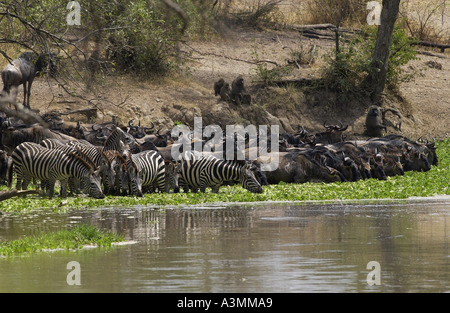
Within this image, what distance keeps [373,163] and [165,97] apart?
13.7 metres

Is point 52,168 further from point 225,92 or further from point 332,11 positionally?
point 332,11

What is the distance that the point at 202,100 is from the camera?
34531mm

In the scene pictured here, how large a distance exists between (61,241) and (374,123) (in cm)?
2508

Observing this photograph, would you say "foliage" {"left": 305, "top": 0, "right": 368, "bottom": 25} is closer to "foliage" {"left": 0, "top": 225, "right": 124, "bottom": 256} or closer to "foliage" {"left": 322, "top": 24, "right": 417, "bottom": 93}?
"foliage" {"left": 322, "top": 24, "right": 417, "bottom": 93}

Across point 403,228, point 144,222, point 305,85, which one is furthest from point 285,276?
point 305,85

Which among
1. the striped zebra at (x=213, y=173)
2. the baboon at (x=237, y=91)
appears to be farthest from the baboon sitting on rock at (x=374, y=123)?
the striped zebra at (x=213, y=173)

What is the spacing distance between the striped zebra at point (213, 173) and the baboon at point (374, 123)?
16.6 meters

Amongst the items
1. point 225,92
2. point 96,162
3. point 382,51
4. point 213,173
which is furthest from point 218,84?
point 213,173

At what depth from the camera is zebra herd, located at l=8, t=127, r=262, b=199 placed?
17.2 meters

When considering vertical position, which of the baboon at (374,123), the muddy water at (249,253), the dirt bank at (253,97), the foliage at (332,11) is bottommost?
the muddy water at (249,253)

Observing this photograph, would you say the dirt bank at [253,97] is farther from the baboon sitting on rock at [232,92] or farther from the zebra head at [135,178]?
the zebra head at [135,178]

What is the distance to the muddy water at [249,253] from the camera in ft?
26.2

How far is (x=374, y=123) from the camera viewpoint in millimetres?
34000

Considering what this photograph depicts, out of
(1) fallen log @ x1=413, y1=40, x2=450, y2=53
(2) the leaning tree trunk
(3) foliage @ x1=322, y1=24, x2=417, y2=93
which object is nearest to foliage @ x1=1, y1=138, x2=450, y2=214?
(2) the leaning tree trunk
